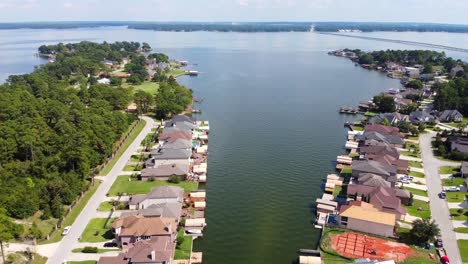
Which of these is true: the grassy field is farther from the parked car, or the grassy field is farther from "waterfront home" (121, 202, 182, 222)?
"waterfront home" (121, 202, 182, 222)

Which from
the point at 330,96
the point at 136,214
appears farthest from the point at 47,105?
the point at 330,96

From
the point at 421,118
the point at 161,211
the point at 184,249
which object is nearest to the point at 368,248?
the point at 184,249

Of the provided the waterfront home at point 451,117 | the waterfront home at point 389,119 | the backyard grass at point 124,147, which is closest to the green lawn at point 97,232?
the backyard grass at point 124,147

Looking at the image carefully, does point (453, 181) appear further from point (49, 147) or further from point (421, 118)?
point (49, 147)

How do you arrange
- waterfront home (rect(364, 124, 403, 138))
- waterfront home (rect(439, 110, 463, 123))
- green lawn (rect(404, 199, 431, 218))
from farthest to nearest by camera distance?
waterfront home (rect(439, 110, 463, 123))
waterfront home (rect(364, 124, 403, 138))
green lawn (rect(404, 199, 431, 218))

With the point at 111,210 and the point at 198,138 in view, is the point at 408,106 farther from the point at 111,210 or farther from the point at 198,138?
the point at 111,210

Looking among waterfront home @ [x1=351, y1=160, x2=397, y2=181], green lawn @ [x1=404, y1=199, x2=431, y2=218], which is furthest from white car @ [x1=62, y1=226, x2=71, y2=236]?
green lawn @ [x1=404, y1=199, x2=431, y2=218]

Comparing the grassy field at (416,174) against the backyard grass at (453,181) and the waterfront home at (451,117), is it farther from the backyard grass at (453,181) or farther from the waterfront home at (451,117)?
the waterfront home at (451,117)
